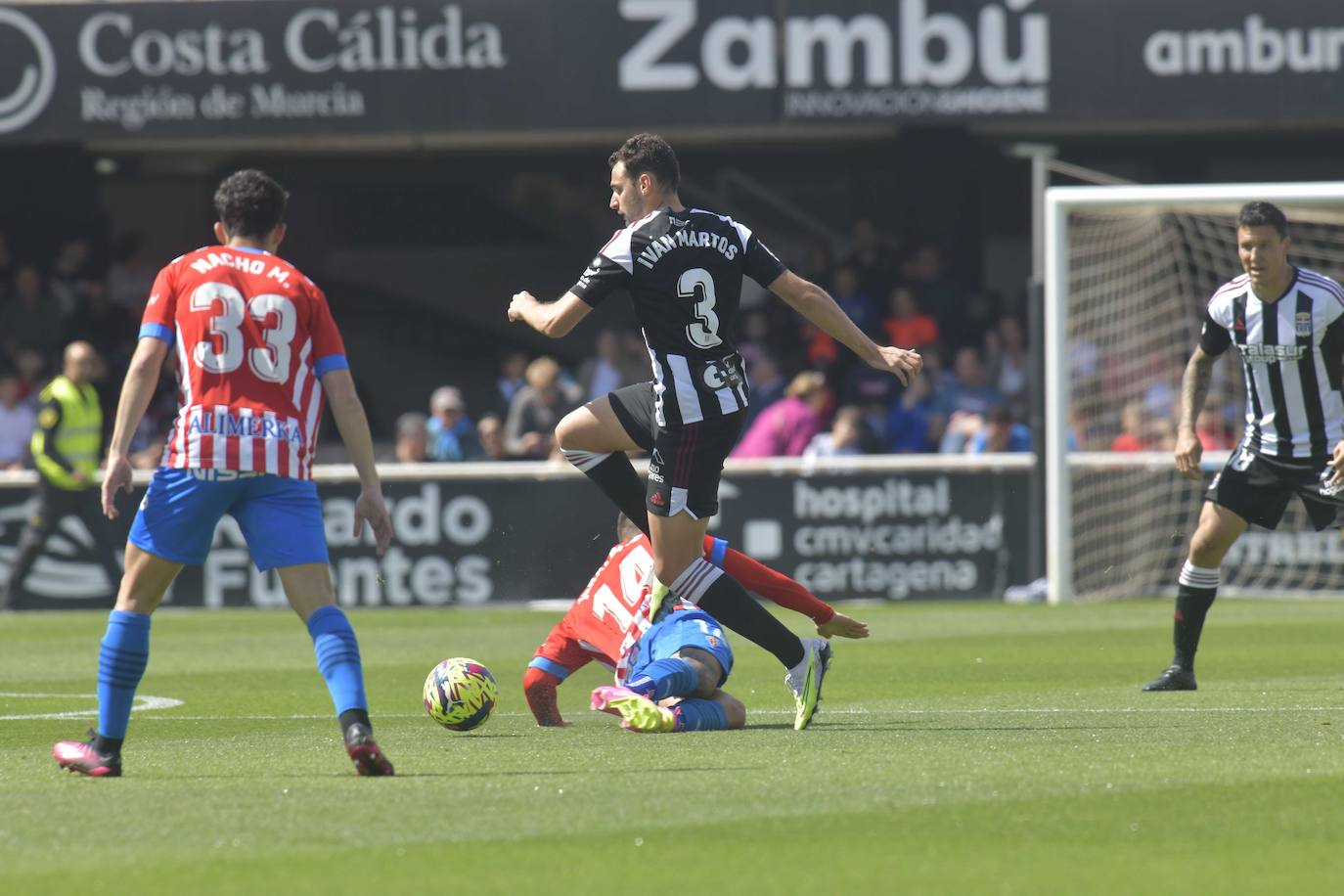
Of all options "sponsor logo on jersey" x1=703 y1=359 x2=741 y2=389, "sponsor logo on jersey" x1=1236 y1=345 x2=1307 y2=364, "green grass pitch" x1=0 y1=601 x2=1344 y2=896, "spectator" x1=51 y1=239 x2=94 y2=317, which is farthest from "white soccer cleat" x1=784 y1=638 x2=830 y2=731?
"spectator" x1=51 y1=239 x2=94 y2=317

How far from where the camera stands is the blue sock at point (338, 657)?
20.2 ft

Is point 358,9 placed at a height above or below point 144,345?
above

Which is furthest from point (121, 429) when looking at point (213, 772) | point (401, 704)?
point (401, 704)

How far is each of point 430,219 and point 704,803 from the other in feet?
62.8

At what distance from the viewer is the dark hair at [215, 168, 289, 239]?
634 cm

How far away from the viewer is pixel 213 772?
21.1 feet

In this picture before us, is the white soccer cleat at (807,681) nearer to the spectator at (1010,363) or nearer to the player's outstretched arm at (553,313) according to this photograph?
the player's outstretched arm at (553,313)

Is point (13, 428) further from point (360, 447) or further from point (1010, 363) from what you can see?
point (360, 447)

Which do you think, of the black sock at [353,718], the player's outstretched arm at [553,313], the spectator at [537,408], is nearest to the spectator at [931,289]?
the spectator at [537,408]

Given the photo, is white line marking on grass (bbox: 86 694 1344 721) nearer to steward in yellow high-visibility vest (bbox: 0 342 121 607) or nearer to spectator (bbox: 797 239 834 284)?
steward in yellow high-visibility vest (bbox: 0 342 121 607)

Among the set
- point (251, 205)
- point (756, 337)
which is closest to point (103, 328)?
point (756, 337)

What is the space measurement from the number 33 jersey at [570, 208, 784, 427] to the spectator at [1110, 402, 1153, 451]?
10331 mm

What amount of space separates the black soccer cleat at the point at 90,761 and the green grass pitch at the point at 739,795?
0.09 metres

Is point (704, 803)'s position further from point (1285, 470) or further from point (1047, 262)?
point (1047, 262)
